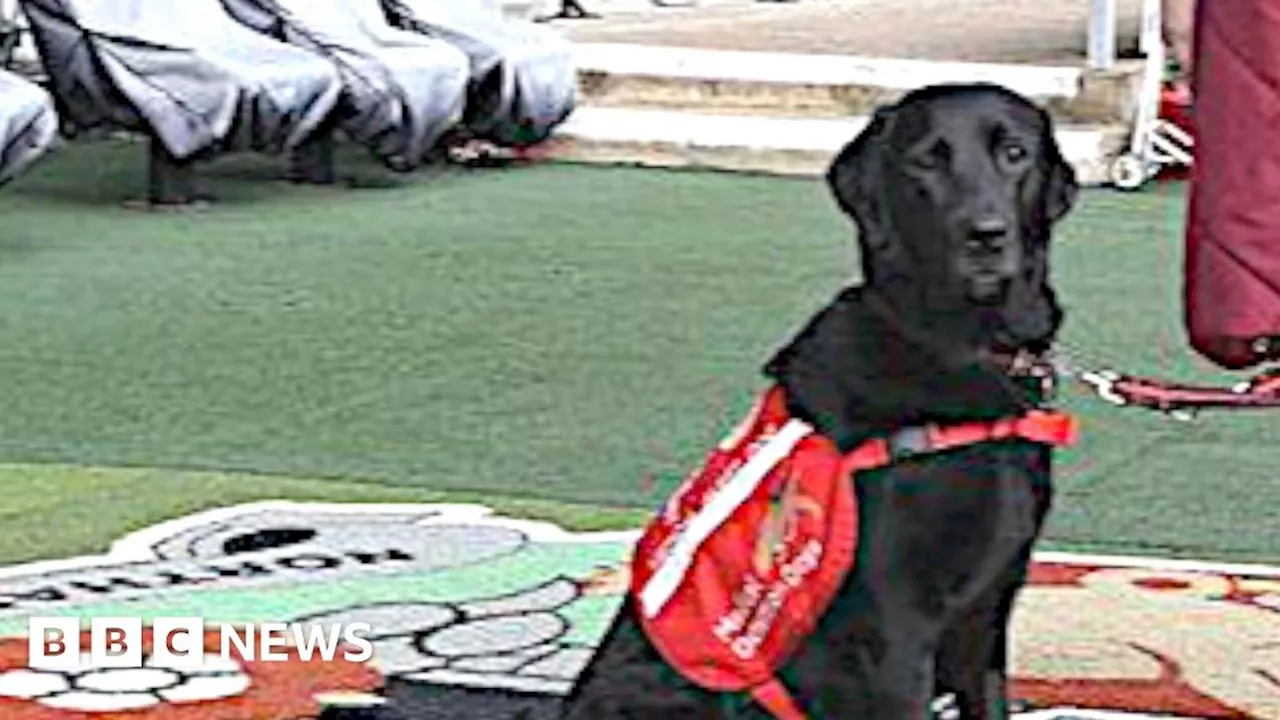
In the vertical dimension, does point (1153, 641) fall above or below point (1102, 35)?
above

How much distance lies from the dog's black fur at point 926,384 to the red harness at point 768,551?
0.6 inches

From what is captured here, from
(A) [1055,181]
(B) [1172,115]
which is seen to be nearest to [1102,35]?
(B) [1172,115]

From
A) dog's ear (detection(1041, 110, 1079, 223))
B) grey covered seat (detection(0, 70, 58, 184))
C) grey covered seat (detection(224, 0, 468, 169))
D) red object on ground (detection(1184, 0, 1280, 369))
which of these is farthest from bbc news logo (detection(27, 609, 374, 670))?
grey covered seat (detection(224, 0, 468, 169))

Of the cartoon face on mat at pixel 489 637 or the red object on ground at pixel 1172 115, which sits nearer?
the cartoon face on mat at pixel 489 637

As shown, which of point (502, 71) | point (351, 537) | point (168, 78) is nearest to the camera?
point (351, 537)

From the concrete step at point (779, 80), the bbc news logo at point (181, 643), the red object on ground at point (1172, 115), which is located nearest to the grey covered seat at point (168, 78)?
the concrete step at point (779, 80)

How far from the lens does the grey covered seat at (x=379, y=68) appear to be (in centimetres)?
1002

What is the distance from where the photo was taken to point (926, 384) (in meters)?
3.23

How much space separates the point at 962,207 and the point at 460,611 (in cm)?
173

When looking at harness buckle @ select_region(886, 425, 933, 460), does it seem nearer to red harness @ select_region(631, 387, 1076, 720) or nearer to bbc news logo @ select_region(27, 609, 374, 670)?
red harness @ select_region(631, 387, 1076, 720)

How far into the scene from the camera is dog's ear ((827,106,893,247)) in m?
Answer: 3.25

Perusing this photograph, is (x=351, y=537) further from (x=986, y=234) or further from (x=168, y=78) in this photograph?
(x=168, y=78)

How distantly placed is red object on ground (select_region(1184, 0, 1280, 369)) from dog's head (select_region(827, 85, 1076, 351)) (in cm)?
38

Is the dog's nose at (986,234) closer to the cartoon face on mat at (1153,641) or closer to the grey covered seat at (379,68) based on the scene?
the cartoon face on mat at (1153,641)
